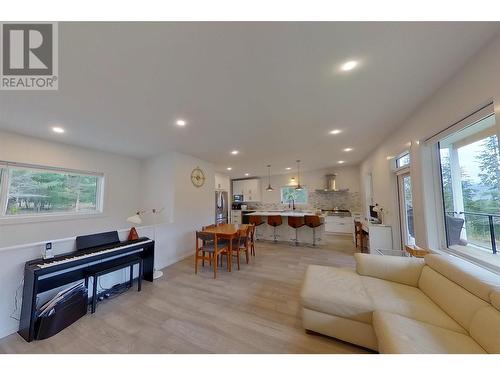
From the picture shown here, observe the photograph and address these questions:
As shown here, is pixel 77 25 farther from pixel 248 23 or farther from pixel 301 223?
pixel 301 223

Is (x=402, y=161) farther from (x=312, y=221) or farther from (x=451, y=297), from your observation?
(x=451, y=297)

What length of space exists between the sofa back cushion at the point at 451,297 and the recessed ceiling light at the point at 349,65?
212 centimetres

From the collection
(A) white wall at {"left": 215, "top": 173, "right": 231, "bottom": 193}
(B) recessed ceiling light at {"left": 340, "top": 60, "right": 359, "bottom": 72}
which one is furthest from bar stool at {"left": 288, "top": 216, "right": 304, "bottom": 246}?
(B) recessed ceiling light at {"left": 340, "top": 60, "right": 359, "bottom": 72}

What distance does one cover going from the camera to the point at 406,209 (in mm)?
3367

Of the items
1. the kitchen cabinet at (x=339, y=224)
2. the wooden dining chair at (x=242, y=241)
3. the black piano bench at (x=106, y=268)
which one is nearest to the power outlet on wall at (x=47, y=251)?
the black piano bench at (x=106, y=268)

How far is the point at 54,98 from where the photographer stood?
201cm

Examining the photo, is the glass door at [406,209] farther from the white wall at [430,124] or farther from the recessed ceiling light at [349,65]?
the recessed ceiling light at [349,65]

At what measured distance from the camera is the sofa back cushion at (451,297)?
1319 mm

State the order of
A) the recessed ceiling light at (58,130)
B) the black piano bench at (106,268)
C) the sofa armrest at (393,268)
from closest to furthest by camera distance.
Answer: the sofa armrest at (393,268)
the black piano bench at (106,268)
the recessed ceiling light at (58,130)

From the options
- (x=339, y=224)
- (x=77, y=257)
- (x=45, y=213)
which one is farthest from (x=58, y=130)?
(x=339, y=224)

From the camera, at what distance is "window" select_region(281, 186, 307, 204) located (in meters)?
7.87
